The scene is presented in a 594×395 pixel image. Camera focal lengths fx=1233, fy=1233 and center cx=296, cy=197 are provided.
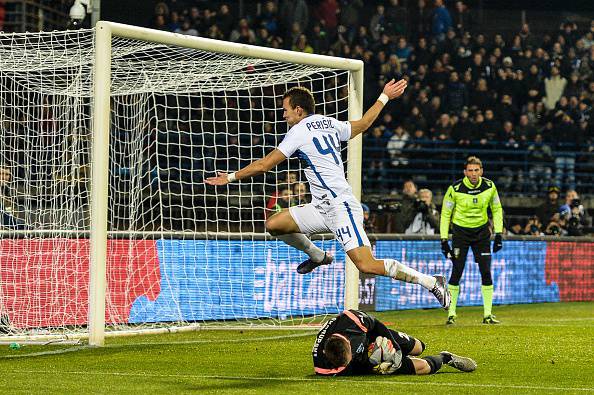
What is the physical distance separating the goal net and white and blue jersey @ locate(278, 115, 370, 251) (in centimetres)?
207

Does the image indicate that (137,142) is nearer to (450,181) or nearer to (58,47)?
(58,47)

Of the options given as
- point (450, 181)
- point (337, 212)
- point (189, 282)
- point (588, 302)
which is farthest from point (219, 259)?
point (450, 181)

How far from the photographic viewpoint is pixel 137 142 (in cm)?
→ 1504

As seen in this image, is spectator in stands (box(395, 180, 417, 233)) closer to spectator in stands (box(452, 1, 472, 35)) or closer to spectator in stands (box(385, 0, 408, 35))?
spectator in stands (box(385, 0, 408, 35))

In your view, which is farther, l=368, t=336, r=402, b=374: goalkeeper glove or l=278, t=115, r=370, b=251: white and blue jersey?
l=278, t=115, r=370, b=251: white and blue jersey

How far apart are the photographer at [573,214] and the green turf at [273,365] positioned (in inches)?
281

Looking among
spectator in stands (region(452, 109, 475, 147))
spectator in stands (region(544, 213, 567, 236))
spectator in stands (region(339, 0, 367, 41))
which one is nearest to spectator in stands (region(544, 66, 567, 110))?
spectator in stands (region(452, 109, 475, 147))

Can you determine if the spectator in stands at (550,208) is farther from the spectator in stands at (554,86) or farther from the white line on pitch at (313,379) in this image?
the white line on pitch at (313,379)

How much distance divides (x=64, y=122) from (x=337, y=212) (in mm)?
4710

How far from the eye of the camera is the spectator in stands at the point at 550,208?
21812mm

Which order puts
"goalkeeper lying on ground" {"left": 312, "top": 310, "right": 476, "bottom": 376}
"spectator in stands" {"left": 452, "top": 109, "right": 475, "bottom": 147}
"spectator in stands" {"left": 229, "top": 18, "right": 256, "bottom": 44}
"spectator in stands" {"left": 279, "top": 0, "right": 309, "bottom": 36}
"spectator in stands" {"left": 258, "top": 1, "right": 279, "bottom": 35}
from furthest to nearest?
"spectator in stands" {"left": 279, "top": 0, "right": 309, "bottom": 36} < "spectator in stands" {"left": 258, "top": 1, "right": 279, "bottom": 35} < "spectator in stands" {"left": 229, "top": 18, "right": 256, "bottom": 44} < "spectator in stands" {"left": 452, "top": 109, "right": 475, "bottom": 147} < "goalkeeper lying on ground" {"left": 312, "top": 310, "right": 476, "bottom": 376}

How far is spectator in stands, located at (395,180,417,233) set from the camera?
19.5m

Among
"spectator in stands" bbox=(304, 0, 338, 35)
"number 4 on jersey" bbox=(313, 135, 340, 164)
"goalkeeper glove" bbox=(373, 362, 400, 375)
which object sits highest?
"spectator in stands" bbox=(304, 0, 338, 35)

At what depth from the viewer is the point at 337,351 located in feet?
28.3
